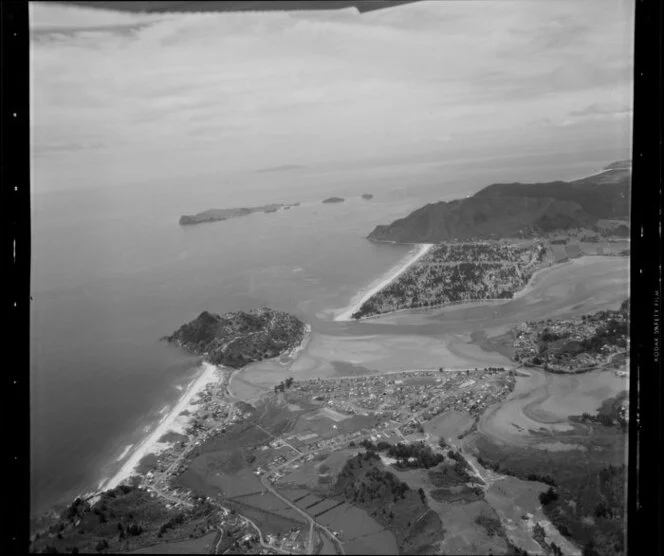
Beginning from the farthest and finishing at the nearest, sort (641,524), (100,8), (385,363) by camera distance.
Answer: (385,363), (641,524), (100,8)

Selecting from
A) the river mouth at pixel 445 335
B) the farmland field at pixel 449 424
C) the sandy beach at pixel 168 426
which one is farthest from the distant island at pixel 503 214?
the sandy beach at pixel 168 426

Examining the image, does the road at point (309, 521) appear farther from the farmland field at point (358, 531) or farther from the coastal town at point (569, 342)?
the coastal town at point (569, 342)

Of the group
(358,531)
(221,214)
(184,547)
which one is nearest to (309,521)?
(358,531)

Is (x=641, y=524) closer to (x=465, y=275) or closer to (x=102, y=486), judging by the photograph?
(x=465, y=275)

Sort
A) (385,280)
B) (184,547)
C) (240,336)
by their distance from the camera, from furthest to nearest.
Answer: (385,280)
(240,336)
(184,547)

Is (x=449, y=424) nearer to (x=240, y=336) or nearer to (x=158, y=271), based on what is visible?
(x=240, y=336)
